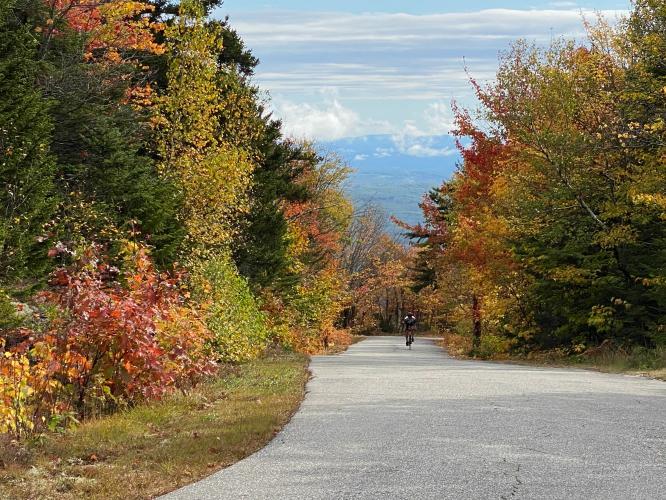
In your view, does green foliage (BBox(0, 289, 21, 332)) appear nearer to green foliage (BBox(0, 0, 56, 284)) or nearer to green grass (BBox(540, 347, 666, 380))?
green foliage (BBox(0, 0, 56, 284))

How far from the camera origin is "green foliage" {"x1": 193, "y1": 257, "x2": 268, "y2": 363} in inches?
805

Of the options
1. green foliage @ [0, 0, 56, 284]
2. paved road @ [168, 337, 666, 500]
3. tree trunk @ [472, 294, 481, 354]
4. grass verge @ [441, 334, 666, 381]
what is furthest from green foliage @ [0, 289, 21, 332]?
tree trunk @ [472, 294, 481, 354]

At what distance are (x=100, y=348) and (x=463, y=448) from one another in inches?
229

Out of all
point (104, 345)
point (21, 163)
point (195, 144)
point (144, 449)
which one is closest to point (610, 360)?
point (195, 144)

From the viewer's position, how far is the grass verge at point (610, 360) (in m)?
20.6

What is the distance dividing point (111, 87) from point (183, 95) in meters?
4.72

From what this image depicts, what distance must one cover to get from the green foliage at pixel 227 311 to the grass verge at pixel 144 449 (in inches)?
255

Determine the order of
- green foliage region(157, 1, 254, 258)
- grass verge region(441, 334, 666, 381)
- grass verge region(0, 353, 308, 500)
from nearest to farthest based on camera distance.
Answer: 1. grass verge region(0, 353, 308, 500)
2. grass verge region(441, 334, 666, 381)
3. green foliage region(157, 1, 254, 258)

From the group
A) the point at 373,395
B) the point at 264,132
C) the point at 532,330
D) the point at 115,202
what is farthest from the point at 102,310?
the point at 264,132

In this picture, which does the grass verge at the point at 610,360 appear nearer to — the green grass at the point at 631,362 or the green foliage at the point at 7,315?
the green grass at the point at 631,362

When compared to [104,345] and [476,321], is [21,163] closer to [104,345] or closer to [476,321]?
[104,345]

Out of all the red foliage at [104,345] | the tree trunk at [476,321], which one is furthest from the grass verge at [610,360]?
the red foliage at [104,345]

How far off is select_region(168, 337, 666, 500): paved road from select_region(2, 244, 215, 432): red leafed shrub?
2.44 metres

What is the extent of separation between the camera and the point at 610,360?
928 inches
